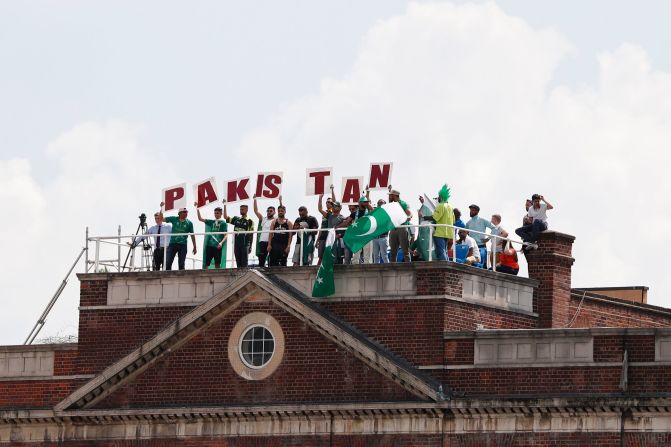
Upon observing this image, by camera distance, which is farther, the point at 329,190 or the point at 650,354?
the point at 329,190

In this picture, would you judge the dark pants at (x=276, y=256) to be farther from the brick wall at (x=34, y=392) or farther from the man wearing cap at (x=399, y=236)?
the brick wall at (x=34, y=392)

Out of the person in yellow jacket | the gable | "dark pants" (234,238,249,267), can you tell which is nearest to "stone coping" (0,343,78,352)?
the gable

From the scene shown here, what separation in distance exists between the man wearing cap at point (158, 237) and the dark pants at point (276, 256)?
2.83 metres

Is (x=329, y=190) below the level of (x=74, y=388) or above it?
above

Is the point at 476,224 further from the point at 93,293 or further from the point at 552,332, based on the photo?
the point at 93,293

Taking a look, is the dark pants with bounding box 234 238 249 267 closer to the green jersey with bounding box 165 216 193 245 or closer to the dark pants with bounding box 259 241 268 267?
the dark pants with bounding box 259 241 268 267

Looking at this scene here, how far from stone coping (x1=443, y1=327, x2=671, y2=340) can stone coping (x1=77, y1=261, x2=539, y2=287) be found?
5.17ft

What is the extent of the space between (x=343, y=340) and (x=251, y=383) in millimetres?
2714

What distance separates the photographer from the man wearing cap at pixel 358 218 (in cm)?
5988

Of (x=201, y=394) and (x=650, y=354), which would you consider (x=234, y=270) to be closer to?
(x=201, y=394)

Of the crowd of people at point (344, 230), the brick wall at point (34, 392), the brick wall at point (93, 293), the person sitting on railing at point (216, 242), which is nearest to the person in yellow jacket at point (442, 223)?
the crowd of people at point (344, 230)

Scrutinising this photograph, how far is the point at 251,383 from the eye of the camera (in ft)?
199

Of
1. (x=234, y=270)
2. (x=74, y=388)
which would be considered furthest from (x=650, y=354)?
(x=74, y=388)

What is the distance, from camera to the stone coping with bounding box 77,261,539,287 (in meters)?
58.7
